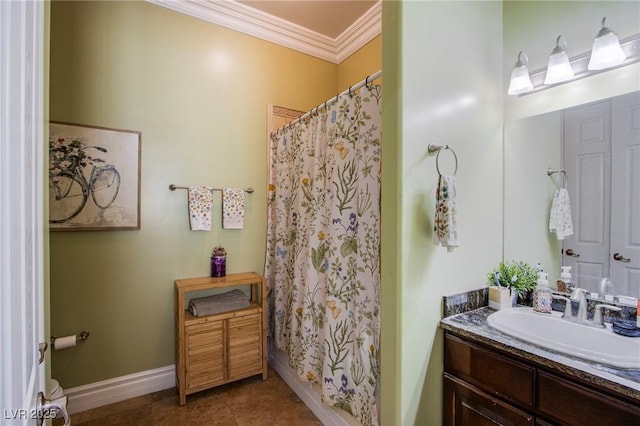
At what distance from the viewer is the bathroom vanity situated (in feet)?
2.94

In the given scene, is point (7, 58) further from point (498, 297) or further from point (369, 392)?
point (498, 297)

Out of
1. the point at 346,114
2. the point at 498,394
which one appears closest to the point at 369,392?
the point at 498,394

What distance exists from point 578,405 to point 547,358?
15 cm

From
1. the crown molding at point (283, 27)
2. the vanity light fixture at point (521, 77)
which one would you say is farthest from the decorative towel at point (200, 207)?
the vanity light fixture at point (521, 77)

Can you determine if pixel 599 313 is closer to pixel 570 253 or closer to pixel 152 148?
pixel 570 253

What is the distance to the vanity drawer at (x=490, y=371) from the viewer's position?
108 cm

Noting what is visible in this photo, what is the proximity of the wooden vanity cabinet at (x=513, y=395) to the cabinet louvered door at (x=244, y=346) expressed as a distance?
1434 millimetres

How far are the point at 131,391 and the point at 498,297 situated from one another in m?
2.59

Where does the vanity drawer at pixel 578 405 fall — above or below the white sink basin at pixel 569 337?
below

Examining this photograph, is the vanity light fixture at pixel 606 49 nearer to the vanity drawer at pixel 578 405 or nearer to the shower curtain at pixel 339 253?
the shower curtain at pixel 339 253

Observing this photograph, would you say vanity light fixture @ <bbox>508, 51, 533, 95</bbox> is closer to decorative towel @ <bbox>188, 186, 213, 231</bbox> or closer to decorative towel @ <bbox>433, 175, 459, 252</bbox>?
decorative towel @ <bbox>433, 175, 459, 252</bbox>

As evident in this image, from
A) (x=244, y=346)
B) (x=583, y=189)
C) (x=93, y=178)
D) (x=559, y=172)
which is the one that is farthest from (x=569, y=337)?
(x=93, y=178)

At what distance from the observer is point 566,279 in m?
1.45

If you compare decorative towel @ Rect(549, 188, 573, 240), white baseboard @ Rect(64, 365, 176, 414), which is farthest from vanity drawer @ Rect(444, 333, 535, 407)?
white baseboard @ Rect(64, 365, 176, 414)
